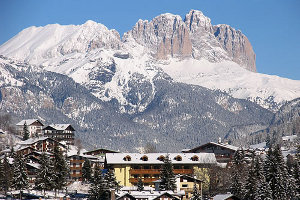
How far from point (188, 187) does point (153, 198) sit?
2768 centimetres

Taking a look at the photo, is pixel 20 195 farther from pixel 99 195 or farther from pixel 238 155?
pixel 238 155

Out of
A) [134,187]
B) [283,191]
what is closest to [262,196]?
[283,191]

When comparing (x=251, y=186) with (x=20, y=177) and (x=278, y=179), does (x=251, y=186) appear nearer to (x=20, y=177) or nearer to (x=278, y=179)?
(x=278, y=179)

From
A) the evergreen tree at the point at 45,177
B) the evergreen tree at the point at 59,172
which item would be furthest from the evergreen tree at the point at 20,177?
the evergreen tree at the point at 59,172

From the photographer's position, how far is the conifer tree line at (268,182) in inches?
5994

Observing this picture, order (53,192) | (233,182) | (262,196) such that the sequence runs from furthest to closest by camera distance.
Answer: (53,192), (233,182), (262,196)

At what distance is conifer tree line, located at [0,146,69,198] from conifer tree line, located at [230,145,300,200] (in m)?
42.3

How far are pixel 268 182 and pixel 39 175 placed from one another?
5348cm

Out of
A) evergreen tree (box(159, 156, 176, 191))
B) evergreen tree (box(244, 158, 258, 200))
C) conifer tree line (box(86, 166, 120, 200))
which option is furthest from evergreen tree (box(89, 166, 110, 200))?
evergreen tree (box(244, 158, 258, 200))

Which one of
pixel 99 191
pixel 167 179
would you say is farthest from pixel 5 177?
pixel 167 179

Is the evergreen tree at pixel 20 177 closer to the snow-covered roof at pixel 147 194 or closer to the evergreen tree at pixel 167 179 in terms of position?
the snow-covered roof at pixel 147 194

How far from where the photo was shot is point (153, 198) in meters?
155

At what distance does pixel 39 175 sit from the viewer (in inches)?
6826

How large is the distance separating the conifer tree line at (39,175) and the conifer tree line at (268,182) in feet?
139
